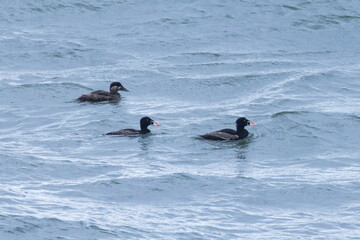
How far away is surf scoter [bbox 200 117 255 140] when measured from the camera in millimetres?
21312

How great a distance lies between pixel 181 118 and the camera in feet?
76.5

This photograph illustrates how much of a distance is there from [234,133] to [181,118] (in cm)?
204

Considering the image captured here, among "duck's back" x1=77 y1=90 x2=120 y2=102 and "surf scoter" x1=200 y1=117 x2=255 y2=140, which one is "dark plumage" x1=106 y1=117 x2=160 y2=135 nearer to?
"surf scoter" x1=200 y1=117 x2=255 y2=140

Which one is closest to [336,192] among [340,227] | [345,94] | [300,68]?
[340,227]

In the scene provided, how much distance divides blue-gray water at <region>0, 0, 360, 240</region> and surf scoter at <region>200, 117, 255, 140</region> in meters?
0.23

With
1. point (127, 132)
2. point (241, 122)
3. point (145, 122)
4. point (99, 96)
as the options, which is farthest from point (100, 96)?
point (241, 122)

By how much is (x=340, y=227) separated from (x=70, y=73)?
46.4ft

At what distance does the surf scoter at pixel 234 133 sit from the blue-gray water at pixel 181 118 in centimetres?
23

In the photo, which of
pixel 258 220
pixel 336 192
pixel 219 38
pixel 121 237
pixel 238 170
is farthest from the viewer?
pixel 219 38

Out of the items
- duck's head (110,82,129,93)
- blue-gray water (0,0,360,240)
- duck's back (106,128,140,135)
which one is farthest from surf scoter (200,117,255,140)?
duck's head (110,82,129,93)

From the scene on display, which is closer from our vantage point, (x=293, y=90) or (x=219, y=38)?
(x=293, y=90)

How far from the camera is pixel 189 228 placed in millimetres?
15359

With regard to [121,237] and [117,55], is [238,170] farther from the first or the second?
[117,55]

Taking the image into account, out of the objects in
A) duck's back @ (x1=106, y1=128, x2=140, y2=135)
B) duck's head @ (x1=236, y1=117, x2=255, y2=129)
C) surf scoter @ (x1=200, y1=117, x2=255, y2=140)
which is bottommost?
duck's back @ (x1=106, y1=128, x2=140, y2=135)
